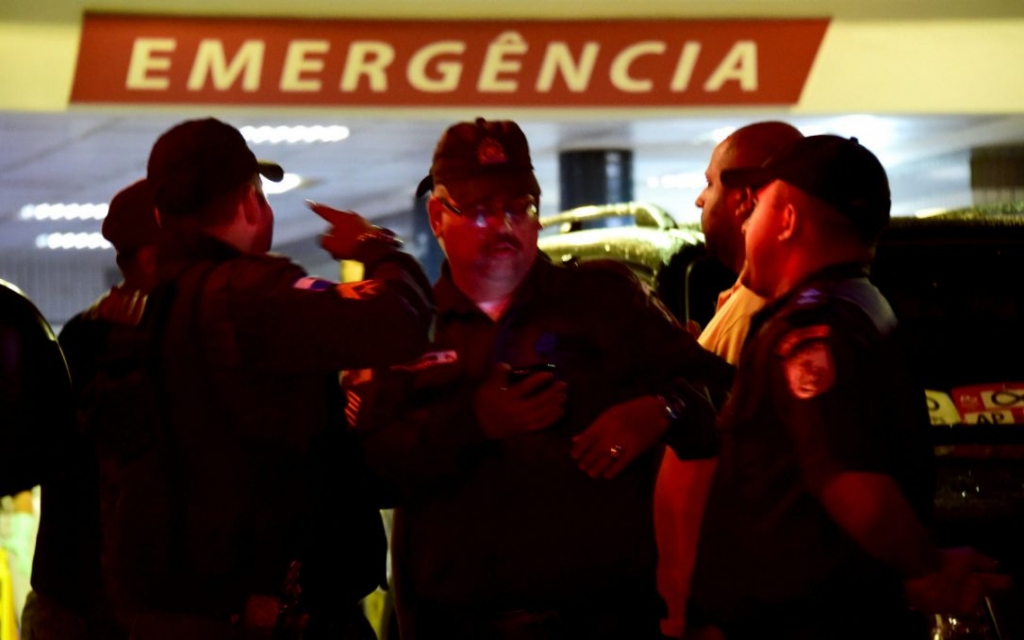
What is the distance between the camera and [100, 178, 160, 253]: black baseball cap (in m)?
3.95

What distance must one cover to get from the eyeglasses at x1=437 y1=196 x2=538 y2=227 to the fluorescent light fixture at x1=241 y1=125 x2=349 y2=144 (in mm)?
8426

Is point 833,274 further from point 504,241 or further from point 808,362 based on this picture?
point 504,241

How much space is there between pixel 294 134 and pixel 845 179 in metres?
9.88

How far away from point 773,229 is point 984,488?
101cm

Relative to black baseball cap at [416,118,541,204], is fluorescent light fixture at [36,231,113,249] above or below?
above

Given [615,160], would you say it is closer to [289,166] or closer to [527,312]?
[289,166]

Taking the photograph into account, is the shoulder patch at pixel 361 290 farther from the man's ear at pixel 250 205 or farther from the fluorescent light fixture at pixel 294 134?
the fluorescent light fixture at pixel 294 134

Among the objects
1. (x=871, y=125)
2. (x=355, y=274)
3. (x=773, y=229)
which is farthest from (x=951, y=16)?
(x=773, y=229)

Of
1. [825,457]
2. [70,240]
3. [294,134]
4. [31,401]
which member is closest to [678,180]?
[294,134]

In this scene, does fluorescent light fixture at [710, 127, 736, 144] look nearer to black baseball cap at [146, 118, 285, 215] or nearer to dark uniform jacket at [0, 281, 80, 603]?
dark uniform jacket at [0, 281, 80, 603]

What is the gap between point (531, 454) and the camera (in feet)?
9.84

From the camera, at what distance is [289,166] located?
47.9 feet

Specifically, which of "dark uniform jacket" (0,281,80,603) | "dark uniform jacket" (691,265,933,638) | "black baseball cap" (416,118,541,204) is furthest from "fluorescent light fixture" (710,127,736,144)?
"dark uniform jacket" (691,265,933,638)

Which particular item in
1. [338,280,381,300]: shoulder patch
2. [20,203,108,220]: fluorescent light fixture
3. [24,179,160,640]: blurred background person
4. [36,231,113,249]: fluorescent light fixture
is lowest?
[24,179,160,640]: blurred background person
